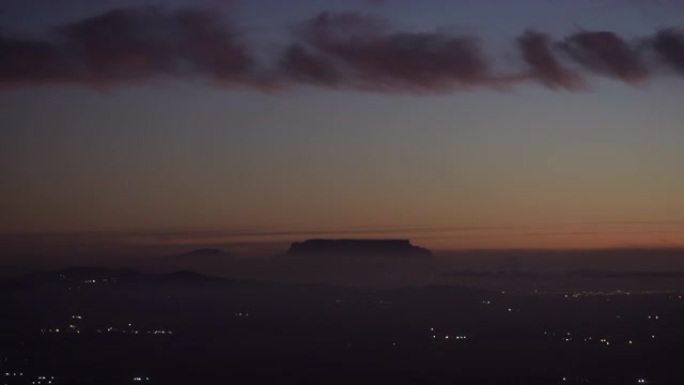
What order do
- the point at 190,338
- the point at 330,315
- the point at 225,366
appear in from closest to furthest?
1. the point at 225,366
2. the point at 190,338
3. the point at 330,315

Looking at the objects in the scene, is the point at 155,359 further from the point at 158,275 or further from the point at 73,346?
the point at 158,275

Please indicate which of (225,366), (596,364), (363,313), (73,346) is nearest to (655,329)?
(596,364)

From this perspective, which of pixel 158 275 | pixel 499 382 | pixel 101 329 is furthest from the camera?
pixel 158 275

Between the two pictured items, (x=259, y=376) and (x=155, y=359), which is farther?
(x=155, y=359)

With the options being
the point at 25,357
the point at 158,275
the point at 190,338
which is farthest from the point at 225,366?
the point at 158,275

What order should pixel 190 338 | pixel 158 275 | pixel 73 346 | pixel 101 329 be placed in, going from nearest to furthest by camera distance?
pixel 73 346 → pixel 190 338 → pixel 101 329 → pixel 158 275

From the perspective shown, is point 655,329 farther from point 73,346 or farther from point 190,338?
point 73,346
